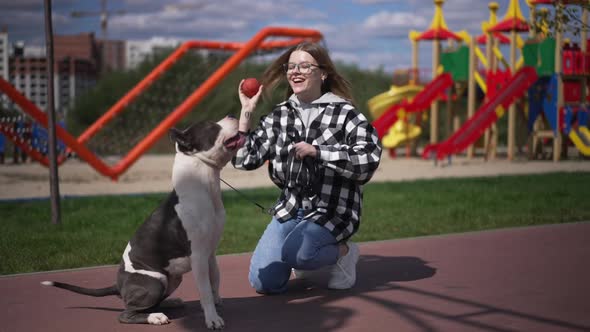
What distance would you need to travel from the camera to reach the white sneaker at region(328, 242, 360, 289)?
5.54 meters

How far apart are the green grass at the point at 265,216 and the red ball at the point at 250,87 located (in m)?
2.69

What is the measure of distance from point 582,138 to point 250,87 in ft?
56.3

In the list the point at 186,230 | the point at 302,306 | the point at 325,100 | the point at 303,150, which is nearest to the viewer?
the point at 186,230

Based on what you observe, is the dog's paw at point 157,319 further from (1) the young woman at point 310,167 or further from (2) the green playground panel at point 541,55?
(2) the green playground panel at point 541,55

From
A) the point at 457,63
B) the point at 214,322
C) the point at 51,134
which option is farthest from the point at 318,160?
the point at 457,63

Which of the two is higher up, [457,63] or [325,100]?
[457,63]

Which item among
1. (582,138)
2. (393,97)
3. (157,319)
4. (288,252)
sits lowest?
(582,138)

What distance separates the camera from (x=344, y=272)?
5.56 m

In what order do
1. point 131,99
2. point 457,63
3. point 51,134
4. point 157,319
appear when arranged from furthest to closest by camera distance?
point 457,63
point 131,99
point 51,134
point 157,319

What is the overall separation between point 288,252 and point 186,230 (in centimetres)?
117

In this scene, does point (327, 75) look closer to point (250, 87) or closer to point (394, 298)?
point (250, 87)

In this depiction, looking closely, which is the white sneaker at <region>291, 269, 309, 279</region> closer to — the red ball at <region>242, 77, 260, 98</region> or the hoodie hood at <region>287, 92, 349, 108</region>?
the hoodie hood at <region>287, 92, 349, 108</region>

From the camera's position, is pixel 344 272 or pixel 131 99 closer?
pixel 344 272

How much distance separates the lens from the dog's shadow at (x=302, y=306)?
4.55 m
